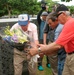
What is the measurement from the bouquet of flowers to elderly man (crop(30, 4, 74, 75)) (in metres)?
1.09

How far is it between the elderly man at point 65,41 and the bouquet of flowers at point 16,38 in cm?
109

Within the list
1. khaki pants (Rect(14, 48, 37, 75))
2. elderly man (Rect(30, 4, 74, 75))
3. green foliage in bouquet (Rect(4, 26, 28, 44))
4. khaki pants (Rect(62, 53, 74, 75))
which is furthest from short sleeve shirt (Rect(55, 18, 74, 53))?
→ khaki pants (Rect(14, 48, 37, 75))

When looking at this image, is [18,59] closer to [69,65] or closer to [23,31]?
[23,31]

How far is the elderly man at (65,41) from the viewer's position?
156 inches

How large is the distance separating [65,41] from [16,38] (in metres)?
1.63

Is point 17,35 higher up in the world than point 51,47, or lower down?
lower down

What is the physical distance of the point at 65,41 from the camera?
397 cm

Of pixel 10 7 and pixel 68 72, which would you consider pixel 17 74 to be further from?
pixel 10 7

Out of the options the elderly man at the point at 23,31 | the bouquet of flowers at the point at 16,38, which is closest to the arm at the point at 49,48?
the bouquet of flowers at the point at 16,38

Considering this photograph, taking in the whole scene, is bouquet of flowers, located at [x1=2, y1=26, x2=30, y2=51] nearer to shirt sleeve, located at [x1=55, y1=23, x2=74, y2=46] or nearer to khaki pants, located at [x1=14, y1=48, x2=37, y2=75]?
khaki pants, located at [x1=14, y1=48, x2=37, y2=75]

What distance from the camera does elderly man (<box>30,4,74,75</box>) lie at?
3967 millimetres

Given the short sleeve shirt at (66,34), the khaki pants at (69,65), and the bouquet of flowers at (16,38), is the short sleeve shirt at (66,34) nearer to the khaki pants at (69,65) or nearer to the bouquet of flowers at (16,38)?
the khaki pants at (69,65)

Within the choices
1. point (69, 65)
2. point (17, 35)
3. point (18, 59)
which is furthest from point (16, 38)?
point (69, 65)

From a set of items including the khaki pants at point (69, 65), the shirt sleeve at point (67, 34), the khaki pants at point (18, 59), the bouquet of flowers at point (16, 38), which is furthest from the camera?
the khaki pants at point (18, 59)
